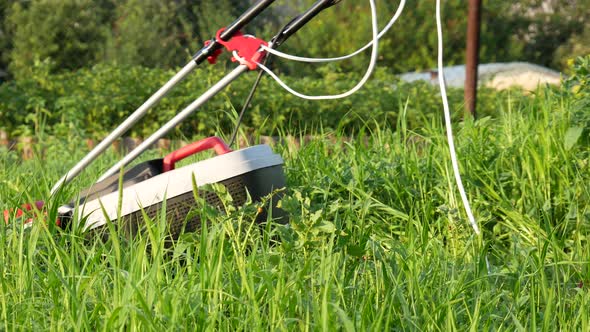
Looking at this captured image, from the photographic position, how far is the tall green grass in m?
2.25

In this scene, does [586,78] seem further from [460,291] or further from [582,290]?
[460,291]

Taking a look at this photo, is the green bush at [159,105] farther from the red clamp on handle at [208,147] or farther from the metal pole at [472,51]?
the red clamp on handle at [208,147]

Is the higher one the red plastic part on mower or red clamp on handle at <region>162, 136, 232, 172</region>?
the red plastic part on mower

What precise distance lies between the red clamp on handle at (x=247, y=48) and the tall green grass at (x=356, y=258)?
1.51 feet

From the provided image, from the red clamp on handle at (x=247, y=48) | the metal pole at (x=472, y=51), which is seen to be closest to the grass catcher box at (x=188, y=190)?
the red clamp on handle at (x=247, y=48)

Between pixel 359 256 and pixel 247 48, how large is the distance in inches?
32.0

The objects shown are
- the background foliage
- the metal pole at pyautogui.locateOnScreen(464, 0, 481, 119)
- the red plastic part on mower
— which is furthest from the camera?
the background foliage

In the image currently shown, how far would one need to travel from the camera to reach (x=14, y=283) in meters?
2.62

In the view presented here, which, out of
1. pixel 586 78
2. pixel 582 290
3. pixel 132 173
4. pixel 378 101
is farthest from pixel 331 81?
pixel 582 290

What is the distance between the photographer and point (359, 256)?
2.75 meters

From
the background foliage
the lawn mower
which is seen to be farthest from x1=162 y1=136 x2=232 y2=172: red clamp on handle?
the background foliage

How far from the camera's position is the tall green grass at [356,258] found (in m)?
2.25

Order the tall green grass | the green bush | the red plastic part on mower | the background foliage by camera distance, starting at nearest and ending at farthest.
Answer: the tall green grass < the red plastic part on mower < the green bush < the background foliage

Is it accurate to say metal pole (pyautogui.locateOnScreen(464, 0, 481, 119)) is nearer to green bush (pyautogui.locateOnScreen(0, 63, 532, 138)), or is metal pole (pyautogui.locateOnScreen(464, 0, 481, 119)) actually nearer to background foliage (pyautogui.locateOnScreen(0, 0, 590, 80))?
green bush (pyautogui.locateOnScreen(0, 63, 532, 138))
